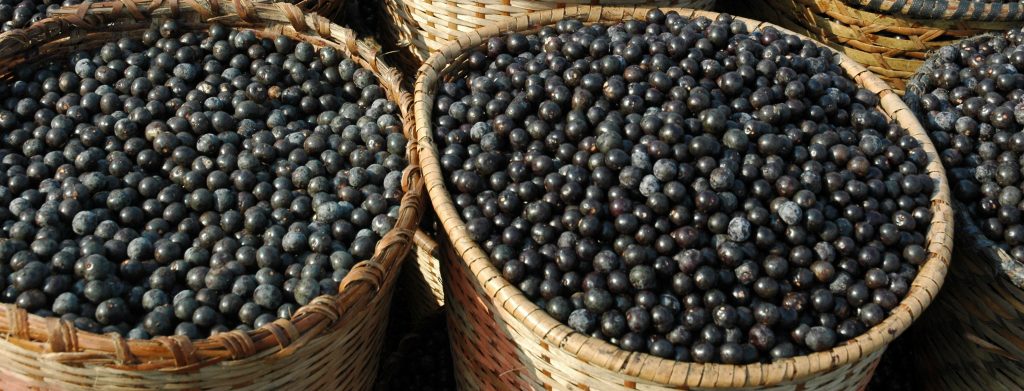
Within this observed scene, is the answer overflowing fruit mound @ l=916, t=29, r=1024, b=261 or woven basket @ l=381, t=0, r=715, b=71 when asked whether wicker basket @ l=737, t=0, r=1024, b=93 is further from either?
woven basket @ l=381, t=0, r=715, b=71

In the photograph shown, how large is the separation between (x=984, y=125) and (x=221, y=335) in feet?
7.69

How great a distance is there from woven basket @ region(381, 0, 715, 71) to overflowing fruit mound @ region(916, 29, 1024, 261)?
3.03 ft

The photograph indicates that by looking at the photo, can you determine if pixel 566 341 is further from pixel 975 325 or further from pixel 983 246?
pixel 975 325

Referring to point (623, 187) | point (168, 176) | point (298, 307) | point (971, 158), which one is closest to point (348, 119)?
point (168, 176)

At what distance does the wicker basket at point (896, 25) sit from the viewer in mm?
2885

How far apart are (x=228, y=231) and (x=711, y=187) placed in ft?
4.37

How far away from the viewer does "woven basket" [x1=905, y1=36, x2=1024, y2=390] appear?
7.34ft

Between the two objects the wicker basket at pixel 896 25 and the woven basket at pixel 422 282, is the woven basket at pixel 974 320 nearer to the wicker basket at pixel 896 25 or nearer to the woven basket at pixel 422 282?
the wicker basket at pixel 896 25

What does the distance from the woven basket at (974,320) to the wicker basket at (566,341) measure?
0.19 meters

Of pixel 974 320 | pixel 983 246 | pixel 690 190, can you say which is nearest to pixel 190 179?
pixel 690 190

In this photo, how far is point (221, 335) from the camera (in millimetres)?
1758

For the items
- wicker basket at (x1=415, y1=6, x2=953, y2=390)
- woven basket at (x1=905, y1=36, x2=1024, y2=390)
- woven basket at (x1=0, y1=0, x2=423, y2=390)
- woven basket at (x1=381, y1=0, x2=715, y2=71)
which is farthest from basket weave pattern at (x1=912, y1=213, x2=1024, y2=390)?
woven basket at (x1=0, y1=0, x2=423, y2=390)

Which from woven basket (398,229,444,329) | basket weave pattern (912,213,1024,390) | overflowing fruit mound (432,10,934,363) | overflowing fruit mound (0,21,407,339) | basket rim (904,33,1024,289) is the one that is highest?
overflowing fruit mound (432,10,934,363)

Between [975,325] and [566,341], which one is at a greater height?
[566,341]
